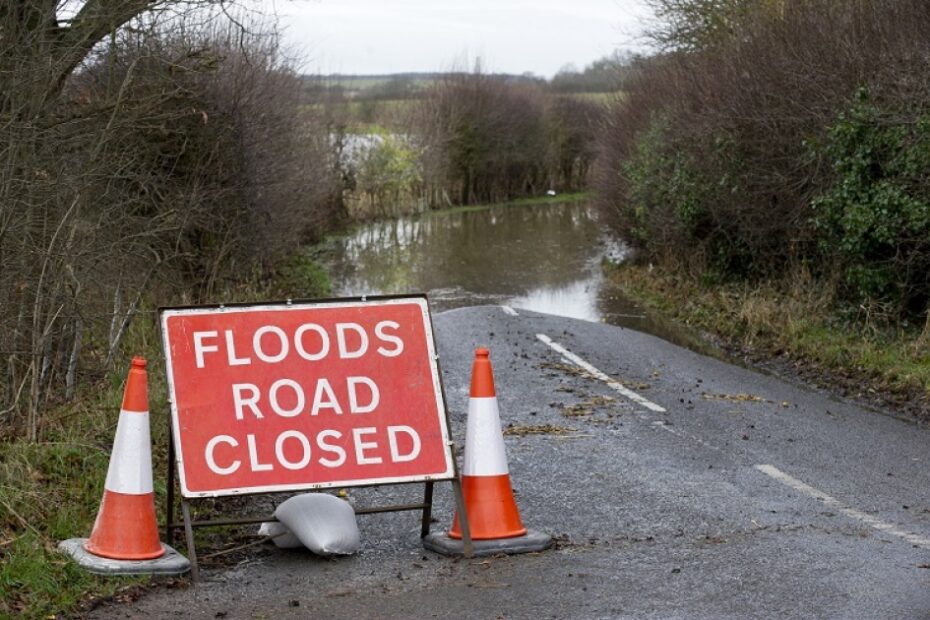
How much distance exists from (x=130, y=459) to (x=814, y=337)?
11.1 meters

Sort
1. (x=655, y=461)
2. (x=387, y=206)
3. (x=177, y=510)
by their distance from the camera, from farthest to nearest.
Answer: (x=387, y=206)
(x=655, y=461)
(x=177, y=510)

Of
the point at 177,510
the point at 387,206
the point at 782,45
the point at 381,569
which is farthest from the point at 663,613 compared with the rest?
the point at 387,206

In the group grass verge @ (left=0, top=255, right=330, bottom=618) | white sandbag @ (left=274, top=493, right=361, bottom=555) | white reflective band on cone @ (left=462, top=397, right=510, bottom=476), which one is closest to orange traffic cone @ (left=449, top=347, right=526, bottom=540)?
white reflective band on cone @ (left=462, top=397, right=510, bottom=476)

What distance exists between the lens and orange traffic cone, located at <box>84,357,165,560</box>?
6.31m

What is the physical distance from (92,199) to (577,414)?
4626 millimetres

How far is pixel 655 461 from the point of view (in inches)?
367

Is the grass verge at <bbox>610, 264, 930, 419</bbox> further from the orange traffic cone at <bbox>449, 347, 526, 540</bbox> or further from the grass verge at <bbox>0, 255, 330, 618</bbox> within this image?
the grass verge at <bbox>0, 255, 330, 618</bbox>

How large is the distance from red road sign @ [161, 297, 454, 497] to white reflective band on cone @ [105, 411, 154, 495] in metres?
0.20

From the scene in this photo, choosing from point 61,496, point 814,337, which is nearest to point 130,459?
point 61,496

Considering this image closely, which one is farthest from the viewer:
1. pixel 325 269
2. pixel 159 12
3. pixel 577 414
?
pixel 325 269

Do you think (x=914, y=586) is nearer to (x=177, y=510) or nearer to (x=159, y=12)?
(x=177, y=510)

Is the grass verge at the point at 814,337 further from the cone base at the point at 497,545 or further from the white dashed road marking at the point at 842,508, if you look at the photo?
the cone base at the point at 497,545

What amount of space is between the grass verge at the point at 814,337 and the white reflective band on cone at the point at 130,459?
776 cm

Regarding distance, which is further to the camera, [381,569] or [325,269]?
[325,269]
